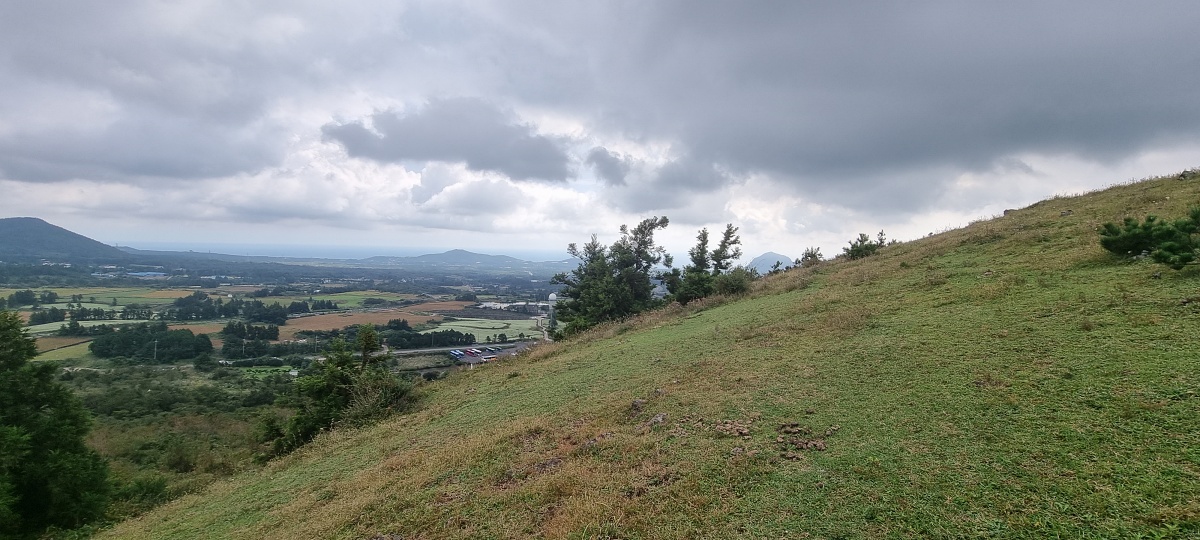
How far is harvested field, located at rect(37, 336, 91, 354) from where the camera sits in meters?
43.0

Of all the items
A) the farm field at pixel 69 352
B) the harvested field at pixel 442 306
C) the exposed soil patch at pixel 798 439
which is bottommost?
the farm field at pixel 69 352

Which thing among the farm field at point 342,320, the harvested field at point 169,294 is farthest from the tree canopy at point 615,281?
the harvested field at point 169,294

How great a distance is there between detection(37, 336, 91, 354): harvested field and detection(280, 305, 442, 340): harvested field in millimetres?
16861

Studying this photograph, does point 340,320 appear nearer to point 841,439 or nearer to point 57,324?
point 57,324

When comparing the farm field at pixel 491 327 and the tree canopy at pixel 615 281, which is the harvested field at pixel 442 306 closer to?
the farm field at pixel 491 327

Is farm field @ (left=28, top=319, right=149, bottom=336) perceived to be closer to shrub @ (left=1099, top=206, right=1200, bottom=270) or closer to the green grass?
the green grass

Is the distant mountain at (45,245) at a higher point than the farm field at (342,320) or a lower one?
higher

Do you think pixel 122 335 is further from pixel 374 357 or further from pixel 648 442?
pixel 648 442

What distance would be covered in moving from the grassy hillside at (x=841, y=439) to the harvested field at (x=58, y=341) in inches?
2127

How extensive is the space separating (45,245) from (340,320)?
189686 mm

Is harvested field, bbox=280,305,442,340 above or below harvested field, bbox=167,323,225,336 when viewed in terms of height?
above

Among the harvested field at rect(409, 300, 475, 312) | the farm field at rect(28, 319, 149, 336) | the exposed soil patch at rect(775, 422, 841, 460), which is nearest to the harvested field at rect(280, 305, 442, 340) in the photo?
the harvested field at rect(409, 300, 475, 312)

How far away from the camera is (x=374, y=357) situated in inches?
607

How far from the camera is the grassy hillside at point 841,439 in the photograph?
12.4 feet
